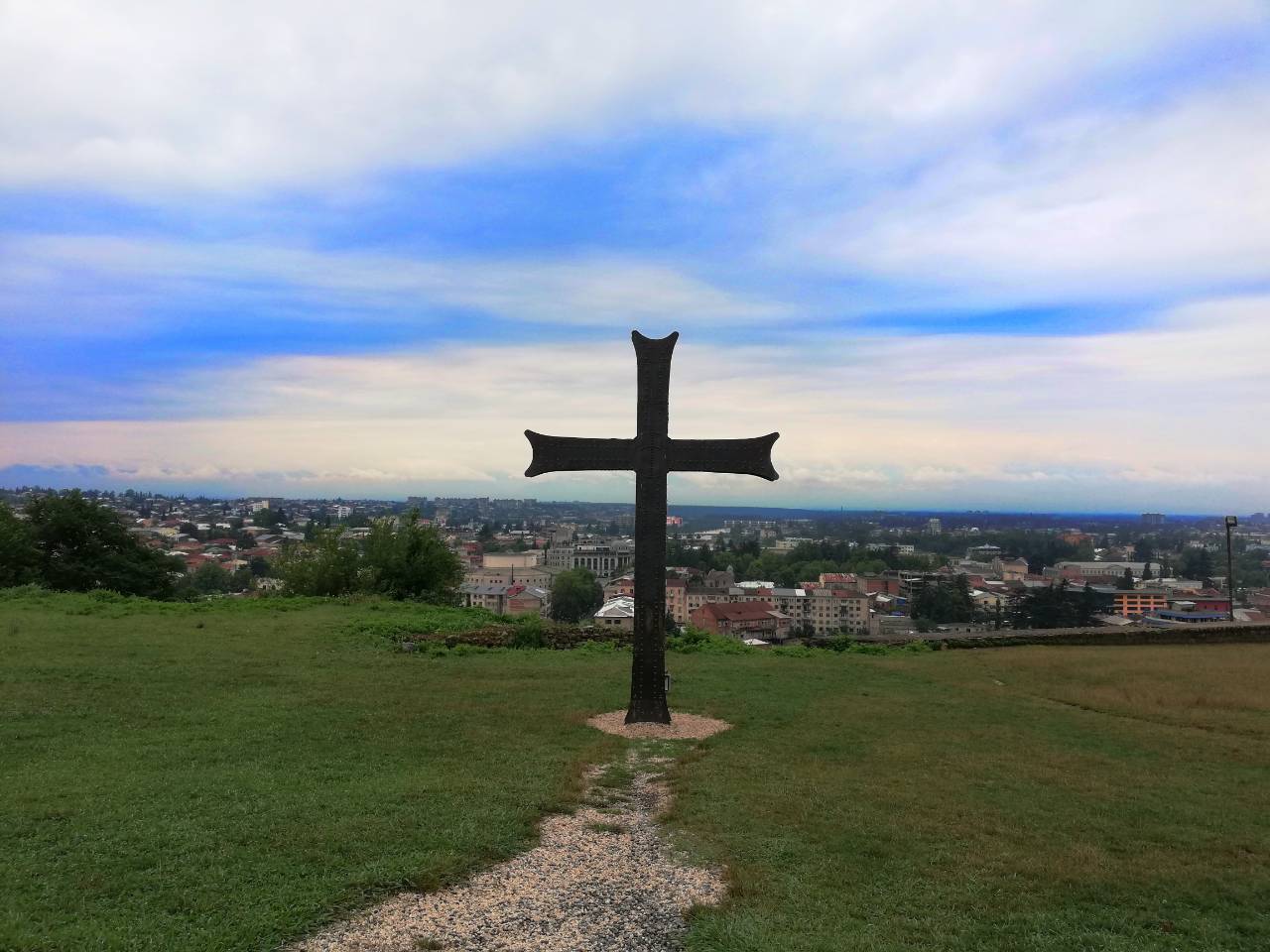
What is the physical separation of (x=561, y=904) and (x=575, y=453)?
6.10 m

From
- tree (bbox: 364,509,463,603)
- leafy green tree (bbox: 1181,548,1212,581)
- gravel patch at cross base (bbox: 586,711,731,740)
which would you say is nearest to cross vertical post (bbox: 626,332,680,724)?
gravel patch at cross base (bbox: 586,711,731,740)

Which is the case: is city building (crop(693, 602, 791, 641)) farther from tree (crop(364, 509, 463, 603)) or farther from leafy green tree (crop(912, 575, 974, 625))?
tree (crop(364, 509, 463, 603))

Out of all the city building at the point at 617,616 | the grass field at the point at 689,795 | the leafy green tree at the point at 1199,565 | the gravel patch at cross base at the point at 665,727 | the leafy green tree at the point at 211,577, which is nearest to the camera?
the grass field at the point at 689,795

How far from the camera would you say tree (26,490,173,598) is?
22375 millimetres

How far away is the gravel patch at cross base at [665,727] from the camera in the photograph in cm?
881

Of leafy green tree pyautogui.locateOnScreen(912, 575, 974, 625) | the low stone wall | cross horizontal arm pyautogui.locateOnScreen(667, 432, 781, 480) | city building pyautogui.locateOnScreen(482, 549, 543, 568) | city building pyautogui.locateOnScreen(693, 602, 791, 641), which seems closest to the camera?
cross horizontal arm pyautogui.locateOnScreen(667, 432, 781, 480)

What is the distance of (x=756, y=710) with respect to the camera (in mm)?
10242

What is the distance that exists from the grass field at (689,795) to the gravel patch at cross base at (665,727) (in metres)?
0.31

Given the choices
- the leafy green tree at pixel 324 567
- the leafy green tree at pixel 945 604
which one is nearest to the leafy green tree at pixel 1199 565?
the leafy green tree at pixel 945 604

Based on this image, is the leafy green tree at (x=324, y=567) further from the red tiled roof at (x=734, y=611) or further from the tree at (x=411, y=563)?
the red tiled roof at (x=734, y=611)

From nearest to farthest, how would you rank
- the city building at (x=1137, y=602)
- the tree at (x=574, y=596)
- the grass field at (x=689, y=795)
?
the grass field at (x=689, y=795) → the city building at (x=1137, y=602) → the tree at (x=574, y=596)

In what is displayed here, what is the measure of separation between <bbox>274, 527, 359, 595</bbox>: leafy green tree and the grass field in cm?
968

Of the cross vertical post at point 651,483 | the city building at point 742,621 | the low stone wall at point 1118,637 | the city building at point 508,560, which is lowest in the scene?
the city building at point 508,560

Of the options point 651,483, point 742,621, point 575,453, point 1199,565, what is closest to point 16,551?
point 742,621
